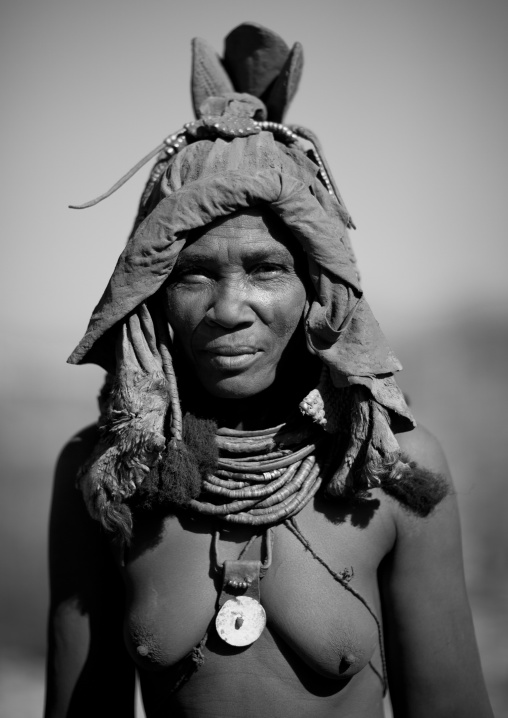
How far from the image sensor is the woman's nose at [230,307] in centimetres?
218

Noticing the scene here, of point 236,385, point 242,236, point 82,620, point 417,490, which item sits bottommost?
point 82,620

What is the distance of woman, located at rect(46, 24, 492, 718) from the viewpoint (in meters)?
2.21

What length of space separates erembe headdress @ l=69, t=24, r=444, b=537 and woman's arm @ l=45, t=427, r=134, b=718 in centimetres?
33

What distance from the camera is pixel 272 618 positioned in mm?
2238

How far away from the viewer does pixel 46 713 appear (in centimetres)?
265

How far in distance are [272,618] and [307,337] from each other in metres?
0.76

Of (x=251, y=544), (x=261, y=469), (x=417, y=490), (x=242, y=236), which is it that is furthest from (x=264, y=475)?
(x=242, y=236)

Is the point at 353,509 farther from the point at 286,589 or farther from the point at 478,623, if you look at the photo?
the point at 478,623

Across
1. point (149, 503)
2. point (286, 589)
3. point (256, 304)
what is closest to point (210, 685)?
point (286, 589)

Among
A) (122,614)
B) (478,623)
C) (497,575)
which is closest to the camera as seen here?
(122,614)

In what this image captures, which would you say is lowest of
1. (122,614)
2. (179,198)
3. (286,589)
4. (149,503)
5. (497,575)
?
(497,575)

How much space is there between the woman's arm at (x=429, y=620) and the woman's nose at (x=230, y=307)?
65 cm

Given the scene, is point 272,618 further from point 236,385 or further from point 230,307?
point 230,307

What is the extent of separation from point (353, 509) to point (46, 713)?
47.1 inches
